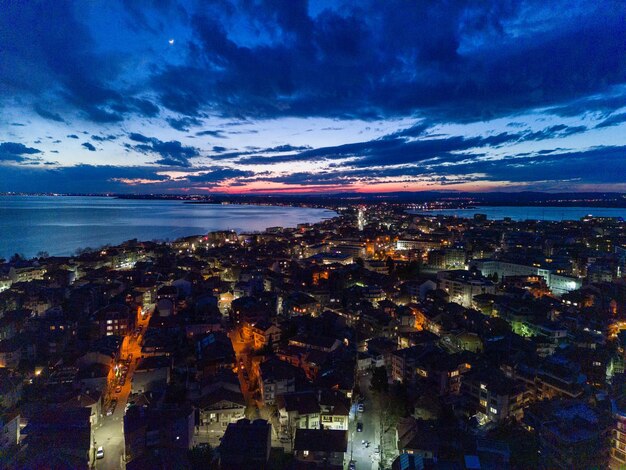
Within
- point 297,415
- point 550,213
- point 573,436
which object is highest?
point 573,436

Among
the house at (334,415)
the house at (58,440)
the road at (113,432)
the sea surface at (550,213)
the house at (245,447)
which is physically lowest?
the sea surface at (550,213)

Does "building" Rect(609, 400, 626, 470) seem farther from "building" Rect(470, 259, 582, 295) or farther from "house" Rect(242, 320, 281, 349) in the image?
"building" Rect(470, 259, 582, 295)

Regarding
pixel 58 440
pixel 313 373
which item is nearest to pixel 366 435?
pixel 313 373

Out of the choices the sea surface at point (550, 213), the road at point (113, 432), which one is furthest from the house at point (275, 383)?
the sea surface at point (550, 213)

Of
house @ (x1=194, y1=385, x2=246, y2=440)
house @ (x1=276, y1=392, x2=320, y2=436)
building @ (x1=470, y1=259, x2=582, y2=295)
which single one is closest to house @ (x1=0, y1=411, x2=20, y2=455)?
house @ (x1=194, y1=385, x2=246, y2=440)

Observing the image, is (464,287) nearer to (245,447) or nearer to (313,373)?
(313,373)

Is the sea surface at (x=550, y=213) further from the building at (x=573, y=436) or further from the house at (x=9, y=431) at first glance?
the house at (x=9, y=431)

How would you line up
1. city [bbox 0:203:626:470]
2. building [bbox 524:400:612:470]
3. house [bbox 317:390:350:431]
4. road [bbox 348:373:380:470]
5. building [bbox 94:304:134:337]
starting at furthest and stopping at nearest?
building [bbox 94:304:134:337], house [bbox 317:390:350:431], road [bbox 348:373:380:470], city [bbox 0:203:626:470], building [bbox 524:400:612:470]
